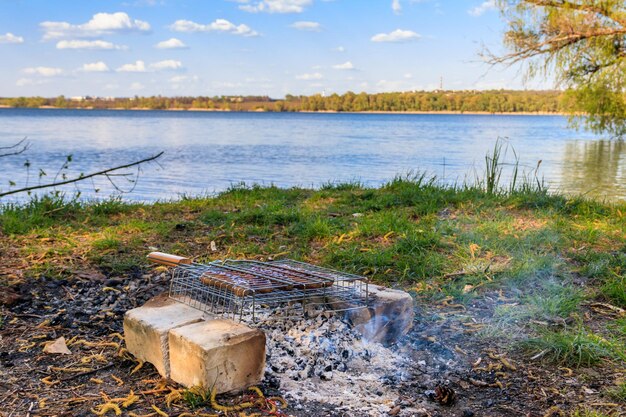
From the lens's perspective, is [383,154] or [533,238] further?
[383,154]

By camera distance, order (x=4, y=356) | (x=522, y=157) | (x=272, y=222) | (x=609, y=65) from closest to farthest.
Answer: (x=4, y=356) → (x=272, y=222) → (x=609, y=65) → (x=522, y=157)

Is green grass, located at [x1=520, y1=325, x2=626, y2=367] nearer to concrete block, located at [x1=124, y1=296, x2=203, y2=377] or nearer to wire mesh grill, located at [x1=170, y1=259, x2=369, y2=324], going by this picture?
wire mesh grill, located at [x1=170, y1=259, x2=369, y2=324]

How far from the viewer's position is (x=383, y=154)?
1003 inches

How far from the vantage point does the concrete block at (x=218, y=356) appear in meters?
2.62

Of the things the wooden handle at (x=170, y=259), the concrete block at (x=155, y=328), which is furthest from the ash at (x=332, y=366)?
the wooden handle at (x=170, y=259)

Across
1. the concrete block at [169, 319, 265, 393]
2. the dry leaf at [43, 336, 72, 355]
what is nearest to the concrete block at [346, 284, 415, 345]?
the concrete block at [169, 319, 265, 393]

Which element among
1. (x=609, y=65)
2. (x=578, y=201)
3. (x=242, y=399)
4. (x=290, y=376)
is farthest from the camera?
(x=609, y=65)

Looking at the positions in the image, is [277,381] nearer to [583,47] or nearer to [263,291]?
[263,291]

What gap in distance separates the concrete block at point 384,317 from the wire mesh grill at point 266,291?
59 mm

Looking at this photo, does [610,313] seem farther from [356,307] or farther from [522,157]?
[522,157]

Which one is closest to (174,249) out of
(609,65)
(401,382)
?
(401,382)

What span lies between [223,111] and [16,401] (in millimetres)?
118823

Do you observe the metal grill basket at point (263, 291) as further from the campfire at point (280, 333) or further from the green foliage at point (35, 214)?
the green foliage at point (35, 214)

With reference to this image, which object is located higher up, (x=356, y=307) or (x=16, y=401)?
(x=356, y=307)
